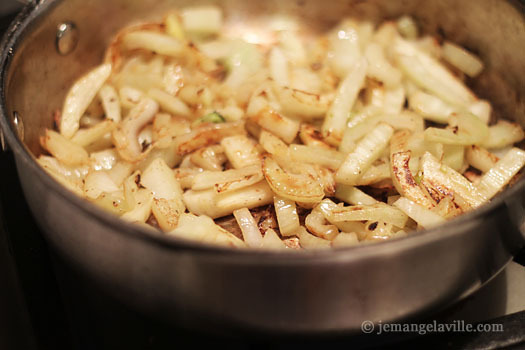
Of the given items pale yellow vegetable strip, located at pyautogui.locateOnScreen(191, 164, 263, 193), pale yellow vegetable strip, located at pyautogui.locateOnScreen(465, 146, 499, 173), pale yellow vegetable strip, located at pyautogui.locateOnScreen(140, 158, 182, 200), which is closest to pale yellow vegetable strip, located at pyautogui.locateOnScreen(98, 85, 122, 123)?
pale yellow vegetable strip, located at pyautogui.locateOnScreen(140, 158, 182, 200)

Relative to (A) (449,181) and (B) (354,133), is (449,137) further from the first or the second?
(B) (354,133)

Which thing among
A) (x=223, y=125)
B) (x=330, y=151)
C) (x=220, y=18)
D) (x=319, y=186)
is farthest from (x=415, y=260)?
(x=220, y=18)

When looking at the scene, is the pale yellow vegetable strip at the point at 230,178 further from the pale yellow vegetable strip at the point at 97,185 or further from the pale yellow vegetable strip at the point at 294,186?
the pale yellow vegetable strip at the point at 97,185

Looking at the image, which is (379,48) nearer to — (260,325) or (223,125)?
(223,125)

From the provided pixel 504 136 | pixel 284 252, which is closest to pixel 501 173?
pixel 504 136

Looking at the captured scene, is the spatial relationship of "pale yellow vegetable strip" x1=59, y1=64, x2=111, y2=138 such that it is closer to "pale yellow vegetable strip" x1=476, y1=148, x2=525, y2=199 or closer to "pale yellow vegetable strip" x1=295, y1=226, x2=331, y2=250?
"pale yellow vegetable strip" x1=295, y1=226, x2=331, y2=250

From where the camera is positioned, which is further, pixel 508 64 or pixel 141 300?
pixel 508 64
